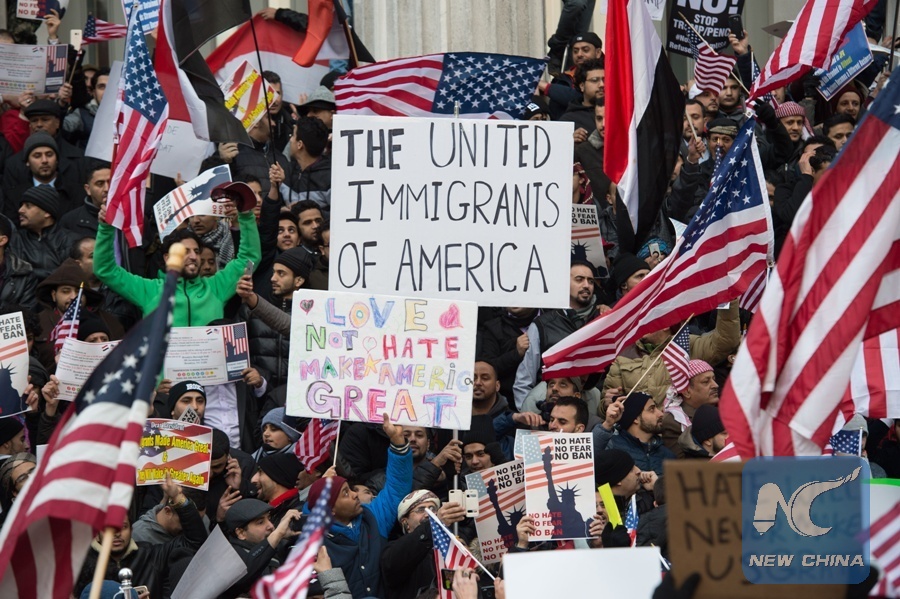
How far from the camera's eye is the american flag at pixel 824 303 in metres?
6.86

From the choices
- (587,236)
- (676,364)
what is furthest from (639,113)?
(587,236)

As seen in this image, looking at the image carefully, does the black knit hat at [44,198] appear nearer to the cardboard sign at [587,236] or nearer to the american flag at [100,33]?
the cardboard sign at [587,236]

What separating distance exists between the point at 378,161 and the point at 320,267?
2758 millimetres

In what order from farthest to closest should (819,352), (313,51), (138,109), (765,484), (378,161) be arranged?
(313,51) → (138,109) → (378,161) → (819,352) → (765,484)

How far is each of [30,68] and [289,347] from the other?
19.7 ft

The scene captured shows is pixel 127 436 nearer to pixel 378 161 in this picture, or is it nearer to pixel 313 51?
pixel 378 161

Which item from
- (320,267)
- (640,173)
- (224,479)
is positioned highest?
(640,173)

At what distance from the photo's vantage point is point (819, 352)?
22.7 feet

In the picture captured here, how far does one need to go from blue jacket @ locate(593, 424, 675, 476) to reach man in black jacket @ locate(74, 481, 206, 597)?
7.58 ft

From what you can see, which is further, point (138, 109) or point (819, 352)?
point (138, 109)

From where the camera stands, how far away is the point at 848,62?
15.3m

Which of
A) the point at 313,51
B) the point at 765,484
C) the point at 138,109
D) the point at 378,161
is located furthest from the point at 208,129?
the point at 765,484

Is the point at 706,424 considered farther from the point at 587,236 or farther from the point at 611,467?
the point at 587,236

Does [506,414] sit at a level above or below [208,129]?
below
